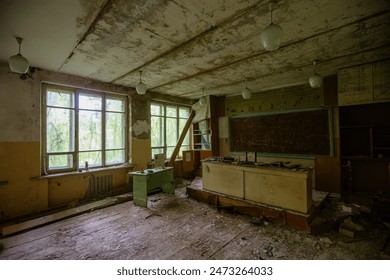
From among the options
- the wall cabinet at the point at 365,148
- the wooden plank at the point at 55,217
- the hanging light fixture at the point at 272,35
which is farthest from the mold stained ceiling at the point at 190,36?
the wooden plank at the point at 55,217

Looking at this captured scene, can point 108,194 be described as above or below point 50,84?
below

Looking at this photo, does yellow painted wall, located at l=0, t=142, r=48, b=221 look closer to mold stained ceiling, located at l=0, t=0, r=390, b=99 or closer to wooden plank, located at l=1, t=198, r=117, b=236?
wooden plank, located at l=1, t=198, r=117, b=236

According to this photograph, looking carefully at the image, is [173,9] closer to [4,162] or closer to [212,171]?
[212,171]

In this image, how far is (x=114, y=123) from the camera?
555cm

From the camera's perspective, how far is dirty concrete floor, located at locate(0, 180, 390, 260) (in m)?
2.60

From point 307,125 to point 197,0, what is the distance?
4535mm

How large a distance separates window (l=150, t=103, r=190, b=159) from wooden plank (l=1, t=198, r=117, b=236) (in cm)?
246

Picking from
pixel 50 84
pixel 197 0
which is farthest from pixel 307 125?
pixel 50 84

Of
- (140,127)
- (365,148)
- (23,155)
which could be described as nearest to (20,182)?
(23,155)

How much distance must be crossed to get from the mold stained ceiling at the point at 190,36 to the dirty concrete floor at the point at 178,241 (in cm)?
311

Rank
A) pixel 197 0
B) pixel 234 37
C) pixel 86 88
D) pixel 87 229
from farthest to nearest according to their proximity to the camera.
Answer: pixel 86 88 < pixel 87 229 < pixel 234 37 < pixel 197 0

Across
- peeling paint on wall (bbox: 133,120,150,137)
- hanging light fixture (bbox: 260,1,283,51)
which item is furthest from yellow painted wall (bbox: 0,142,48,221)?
hanging light fixture (bbox: 260,1,283,51)

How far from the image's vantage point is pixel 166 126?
700cm

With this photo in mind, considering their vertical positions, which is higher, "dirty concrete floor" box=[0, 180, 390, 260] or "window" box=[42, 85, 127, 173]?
"window" box=[42, 85, 127, 173]
